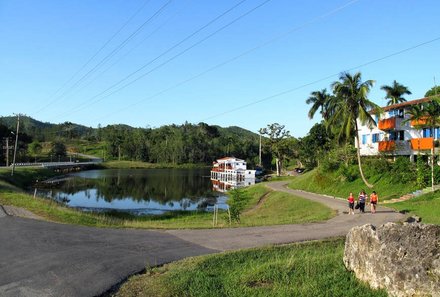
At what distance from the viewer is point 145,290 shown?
398 inches

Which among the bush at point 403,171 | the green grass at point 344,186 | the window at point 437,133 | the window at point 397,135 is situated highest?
the window at point 397,135

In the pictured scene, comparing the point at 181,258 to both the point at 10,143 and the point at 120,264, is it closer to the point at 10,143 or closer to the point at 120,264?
the point at 120,264

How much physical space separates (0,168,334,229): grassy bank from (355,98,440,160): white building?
506 inches

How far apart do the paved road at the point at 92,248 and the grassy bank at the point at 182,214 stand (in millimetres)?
2044

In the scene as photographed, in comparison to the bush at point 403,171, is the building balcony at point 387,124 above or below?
above

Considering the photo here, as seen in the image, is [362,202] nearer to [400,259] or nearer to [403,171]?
[403,171]

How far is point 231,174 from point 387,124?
154 feet

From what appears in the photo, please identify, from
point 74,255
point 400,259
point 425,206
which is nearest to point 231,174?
point 425,206

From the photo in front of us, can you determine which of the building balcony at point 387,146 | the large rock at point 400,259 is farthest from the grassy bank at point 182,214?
the building balcony at point 387,146

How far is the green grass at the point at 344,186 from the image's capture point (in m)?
36.9

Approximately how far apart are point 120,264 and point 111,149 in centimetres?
16504

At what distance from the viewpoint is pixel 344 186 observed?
146 feet

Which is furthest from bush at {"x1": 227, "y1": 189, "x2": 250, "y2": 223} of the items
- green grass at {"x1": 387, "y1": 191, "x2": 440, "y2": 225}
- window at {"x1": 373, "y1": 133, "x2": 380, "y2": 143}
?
window at {"x1": 373, "y1": 133, "x2": 380, "y2": 143}

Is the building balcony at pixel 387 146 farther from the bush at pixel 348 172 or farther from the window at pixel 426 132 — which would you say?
the bush at pixel 348 172
